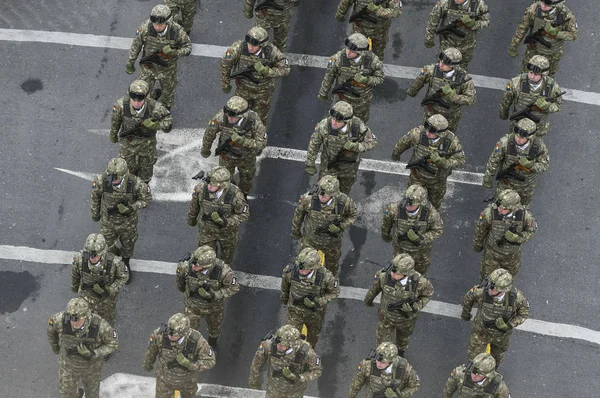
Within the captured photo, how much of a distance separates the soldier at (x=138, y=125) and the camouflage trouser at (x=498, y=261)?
5929 mm

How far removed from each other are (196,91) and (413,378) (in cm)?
876

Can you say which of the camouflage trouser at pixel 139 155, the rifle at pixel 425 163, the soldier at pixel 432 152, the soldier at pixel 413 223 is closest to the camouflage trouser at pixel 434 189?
the soldier at pixel 432 152

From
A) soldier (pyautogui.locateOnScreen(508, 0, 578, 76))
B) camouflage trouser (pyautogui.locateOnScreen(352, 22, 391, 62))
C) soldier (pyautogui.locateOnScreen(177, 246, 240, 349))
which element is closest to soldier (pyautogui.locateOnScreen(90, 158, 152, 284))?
soldier (pyautogui.locateOnScreen(177, 246, 240, 349))

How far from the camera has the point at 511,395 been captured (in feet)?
79.9

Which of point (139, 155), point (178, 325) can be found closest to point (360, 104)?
point (139, 155)

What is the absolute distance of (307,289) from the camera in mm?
23141

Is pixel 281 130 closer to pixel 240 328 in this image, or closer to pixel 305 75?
pixel 305 75

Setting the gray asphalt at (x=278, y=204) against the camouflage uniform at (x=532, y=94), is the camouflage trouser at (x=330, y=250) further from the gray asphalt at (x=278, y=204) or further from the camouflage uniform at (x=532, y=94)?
the camouflage uniform at (x=532, y=94)

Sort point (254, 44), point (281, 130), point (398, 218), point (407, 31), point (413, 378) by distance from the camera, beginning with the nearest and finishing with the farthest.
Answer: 1. point (413, 378)
2. point (398, 218)
3. point (254, 44)
4. point (281, 130)
5. point (407, 31)

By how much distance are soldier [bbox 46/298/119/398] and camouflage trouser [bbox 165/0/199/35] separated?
794 cm

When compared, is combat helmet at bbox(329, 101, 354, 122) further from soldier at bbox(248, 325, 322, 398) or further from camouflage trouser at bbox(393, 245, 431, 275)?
soldier at bbox(248, 325, 322, 398)

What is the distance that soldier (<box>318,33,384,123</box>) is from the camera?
2622 cm

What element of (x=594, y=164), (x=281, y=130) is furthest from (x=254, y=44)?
(x=594, y=164)

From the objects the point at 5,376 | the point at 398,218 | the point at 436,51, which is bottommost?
the point at 5,376
